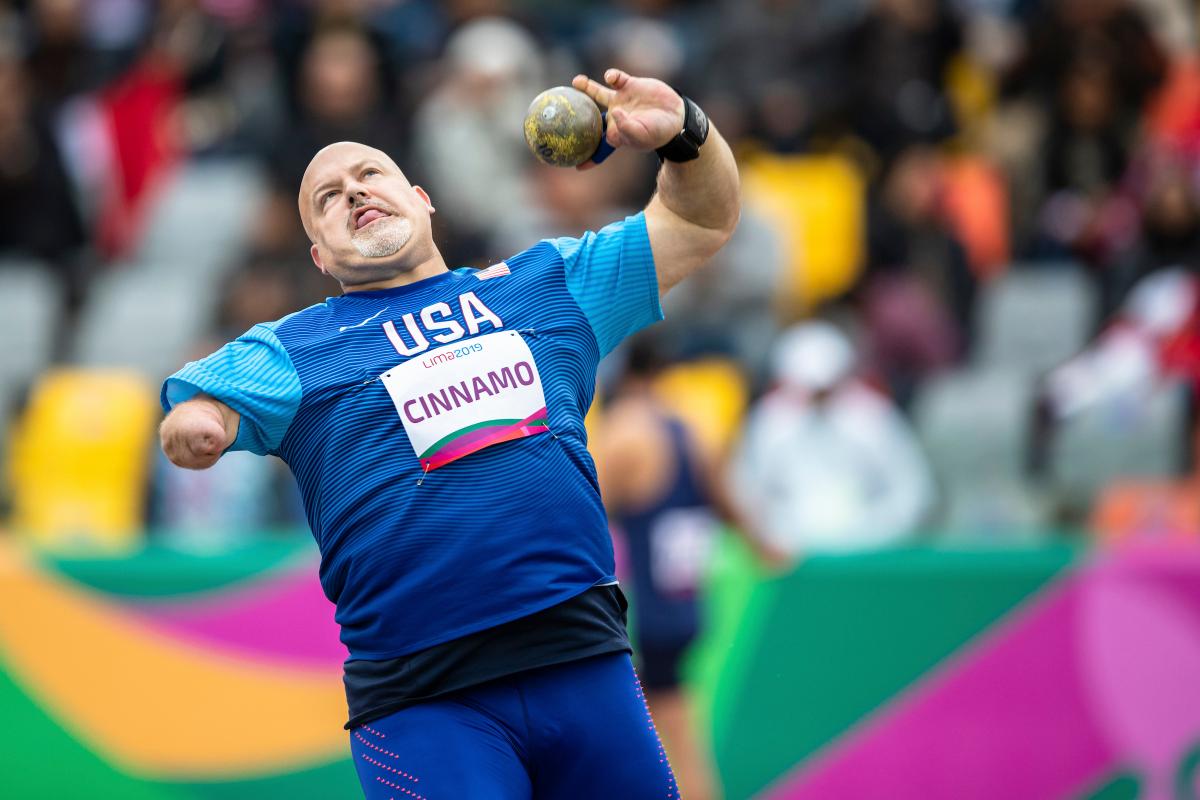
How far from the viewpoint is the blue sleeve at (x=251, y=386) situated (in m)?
4.09

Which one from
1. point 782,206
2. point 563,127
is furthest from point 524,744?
point 782,206

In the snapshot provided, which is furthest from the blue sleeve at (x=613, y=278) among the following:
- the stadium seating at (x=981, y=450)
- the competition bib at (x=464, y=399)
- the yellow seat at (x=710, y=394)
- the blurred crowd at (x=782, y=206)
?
the stadium seating at (x=981, y=450)

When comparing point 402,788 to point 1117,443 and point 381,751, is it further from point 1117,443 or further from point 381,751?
point 1117,443

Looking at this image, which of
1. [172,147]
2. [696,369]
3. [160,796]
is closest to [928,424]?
[696,369]

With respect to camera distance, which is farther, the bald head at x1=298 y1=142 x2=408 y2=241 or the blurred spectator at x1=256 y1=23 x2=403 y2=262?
the blurred spectator at x1=256 y1=23 x2=403 y2=262

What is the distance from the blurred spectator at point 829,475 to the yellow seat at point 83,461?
11.8 ft

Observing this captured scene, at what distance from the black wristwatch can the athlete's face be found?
65 cm

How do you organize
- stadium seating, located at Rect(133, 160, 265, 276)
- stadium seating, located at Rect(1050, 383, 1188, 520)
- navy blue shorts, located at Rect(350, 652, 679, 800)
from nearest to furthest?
navy blue shorts, located at Rect(350, 652, 679, 800)
stadium seating, located at Rect(1050, 383, 1188, 520)
stadium seating, located at Rect(133, 160, 265, 276)

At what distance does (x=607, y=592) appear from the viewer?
170 inches

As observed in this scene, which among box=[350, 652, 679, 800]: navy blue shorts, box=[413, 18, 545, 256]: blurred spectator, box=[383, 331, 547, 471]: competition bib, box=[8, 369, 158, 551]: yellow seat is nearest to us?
box=[350, 652, 679, 800]: navy blue shorts

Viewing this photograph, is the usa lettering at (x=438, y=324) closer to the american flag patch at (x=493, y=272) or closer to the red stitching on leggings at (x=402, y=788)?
the american flag patch at (x=493, y=272)

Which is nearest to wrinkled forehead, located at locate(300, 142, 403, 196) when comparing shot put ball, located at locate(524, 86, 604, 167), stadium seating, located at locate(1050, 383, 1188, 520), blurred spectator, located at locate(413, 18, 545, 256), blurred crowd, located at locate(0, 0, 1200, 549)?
shot put ball, located at locate(524, 86, 604, 167)

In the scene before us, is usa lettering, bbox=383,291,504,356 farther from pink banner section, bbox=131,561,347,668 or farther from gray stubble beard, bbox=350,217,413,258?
pink banner section, bbox=131,561,347,668

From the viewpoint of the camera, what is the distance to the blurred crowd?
979 cm
